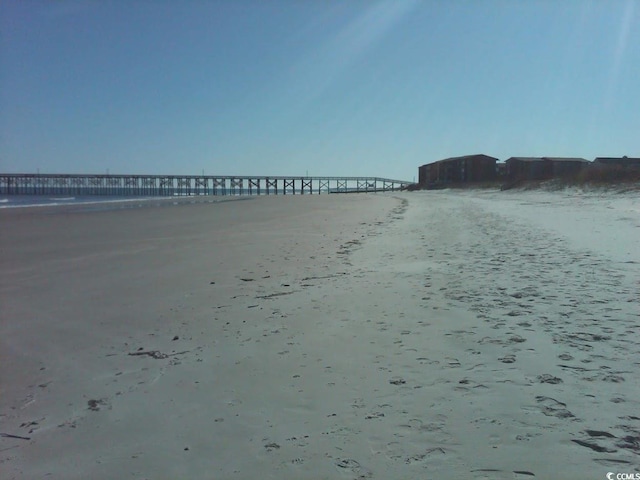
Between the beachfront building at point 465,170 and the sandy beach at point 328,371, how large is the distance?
249 feet

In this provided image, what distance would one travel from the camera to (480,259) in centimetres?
919

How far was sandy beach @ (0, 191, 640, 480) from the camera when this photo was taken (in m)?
2.82

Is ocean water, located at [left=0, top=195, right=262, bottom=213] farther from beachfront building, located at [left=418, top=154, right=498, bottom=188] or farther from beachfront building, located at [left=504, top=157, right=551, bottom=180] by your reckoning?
beachfront building, located at [left=418, top=154, right=498, bottom=188]

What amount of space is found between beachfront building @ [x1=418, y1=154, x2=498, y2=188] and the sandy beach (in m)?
75.8

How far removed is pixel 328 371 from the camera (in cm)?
410

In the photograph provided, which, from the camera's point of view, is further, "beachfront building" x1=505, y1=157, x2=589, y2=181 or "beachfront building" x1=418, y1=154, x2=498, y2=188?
"beachfront building" x1=418, y1=154, x2=498, y2=188

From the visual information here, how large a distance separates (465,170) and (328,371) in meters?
85.2

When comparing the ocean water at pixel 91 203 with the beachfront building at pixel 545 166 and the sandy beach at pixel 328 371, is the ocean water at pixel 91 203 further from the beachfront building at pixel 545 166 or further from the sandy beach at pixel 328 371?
the beachfront building at pixel 545 166

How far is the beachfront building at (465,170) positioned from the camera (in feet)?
266

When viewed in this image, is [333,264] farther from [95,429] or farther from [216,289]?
[95,429]

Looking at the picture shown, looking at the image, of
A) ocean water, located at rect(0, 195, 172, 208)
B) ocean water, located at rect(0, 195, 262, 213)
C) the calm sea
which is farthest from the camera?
ocean water, located at rect(0, 195, 172, 208)

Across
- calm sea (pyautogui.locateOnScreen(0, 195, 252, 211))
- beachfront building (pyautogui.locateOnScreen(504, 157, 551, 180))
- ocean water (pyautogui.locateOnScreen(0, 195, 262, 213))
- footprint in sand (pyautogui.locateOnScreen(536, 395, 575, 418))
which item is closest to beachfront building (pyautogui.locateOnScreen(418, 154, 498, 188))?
beachfront building (pyautogui.locateOnScreen(504, 157, 551, 180))

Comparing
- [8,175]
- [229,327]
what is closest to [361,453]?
[229,327]

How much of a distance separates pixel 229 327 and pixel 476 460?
3.48 meters
